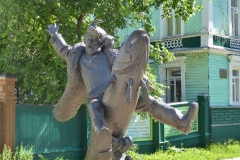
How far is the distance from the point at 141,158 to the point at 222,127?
4.78 metres

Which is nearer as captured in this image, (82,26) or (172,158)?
(82,26)

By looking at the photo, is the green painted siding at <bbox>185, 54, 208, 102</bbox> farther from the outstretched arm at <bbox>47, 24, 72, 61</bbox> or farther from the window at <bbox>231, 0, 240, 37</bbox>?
the outstretched arm at <bbox>47, 24, 72, 61</bbox>

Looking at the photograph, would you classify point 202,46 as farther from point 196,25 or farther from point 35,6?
point 35,6

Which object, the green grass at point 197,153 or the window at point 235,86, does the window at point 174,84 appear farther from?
the green grass at point 197,153

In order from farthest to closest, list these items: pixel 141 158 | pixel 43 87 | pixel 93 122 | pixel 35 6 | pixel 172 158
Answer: pixel 172 158
pixel 141 158
pixel 43 87
pixel 35 6
pixel 93 122

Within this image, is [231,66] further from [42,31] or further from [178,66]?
[42,31]

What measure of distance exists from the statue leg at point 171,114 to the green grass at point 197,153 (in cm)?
583

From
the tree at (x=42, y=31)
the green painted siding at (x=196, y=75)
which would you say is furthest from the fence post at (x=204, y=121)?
the tree at (x=42, y=31)

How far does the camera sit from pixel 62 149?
27.4ft

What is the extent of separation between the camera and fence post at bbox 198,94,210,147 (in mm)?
12133

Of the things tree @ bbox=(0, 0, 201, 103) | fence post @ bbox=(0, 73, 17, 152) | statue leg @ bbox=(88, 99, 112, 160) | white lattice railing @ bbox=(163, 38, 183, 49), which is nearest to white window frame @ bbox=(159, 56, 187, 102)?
white lattice railing @ bbox=(163, 38, 183, 49)

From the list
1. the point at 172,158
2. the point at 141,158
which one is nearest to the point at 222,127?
the point at 172,158

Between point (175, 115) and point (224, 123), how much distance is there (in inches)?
417

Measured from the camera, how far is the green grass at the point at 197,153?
380 inches
